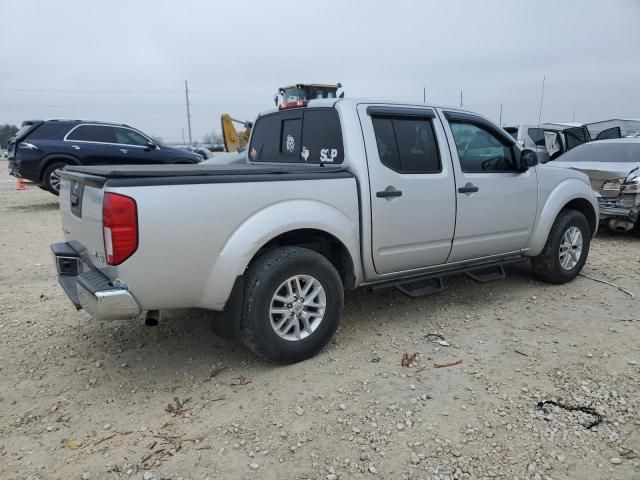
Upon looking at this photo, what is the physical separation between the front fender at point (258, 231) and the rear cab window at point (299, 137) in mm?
581

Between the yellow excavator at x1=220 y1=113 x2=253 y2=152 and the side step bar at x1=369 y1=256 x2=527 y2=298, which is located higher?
the yellow excavator at x1=220 y1=113 x2=253 y2=152

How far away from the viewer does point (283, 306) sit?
11.5 ft

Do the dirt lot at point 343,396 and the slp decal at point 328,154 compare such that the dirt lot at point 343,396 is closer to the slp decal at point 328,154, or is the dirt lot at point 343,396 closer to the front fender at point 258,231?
the front fender at point 258,231

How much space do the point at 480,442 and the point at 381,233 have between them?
1.67 meters

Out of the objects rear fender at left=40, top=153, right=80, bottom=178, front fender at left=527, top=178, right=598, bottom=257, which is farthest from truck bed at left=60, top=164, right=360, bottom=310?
rear fender at left=40, top=153, right=80, bottom=178

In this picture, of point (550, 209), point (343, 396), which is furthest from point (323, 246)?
point (550, 209)

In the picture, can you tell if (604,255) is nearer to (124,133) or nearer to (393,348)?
(393,348)

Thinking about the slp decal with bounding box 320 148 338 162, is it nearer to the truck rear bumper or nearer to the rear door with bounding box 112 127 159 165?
the truck rear bumper

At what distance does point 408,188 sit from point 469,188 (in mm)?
699

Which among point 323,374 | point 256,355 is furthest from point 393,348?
point 256,355

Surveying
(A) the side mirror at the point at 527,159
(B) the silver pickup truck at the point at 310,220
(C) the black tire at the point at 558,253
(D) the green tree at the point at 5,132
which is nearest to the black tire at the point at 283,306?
(B) the silver pickup truck at the point at 310,220

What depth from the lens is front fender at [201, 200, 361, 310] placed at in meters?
3.17

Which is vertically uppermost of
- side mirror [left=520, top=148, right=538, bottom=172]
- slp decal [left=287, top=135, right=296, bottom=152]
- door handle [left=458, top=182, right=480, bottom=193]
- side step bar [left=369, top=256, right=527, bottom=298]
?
slp decal [left=287, top=135, right=296, bottom=152]

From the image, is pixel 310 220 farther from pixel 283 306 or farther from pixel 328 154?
pixel 328 154
